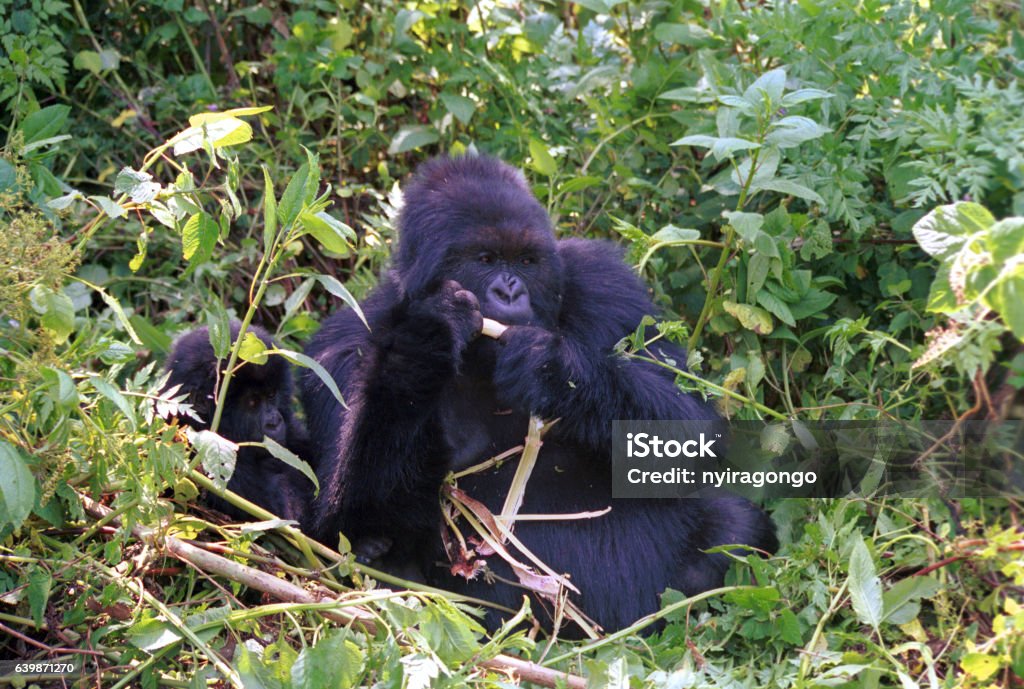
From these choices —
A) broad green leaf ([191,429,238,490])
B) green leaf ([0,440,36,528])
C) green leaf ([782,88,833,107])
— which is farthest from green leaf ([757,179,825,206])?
green leaf ([0,440,36,528])

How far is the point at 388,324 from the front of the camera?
3.62 meters

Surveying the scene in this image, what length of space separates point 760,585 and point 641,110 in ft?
7.01

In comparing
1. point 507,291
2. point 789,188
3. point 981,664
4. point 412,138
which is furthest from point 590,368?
point 412,138

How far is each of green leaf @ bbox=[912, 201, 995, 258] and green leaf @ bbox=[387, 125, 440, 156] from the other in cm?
287

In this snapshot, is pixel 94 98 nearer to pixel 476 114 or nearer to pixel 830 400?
pixel 476 114

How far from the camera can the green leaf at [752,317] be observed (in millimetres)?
3969

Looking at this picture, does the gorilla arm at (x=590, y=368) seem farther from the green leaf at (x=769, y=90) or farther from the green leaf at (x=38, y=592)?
the green leaf at (x=38, y=592)

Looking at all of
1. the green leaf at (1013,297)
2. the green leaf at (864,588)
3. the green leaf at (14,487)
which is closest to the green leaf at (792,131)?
the green leaf at (864,588)

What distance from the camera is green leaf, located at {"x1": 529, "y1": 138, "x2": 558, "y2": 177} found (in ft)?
14.2

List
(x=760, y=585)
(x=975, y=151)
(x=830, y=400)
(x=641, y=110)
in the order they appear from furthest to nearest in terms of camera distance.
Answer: (x=641, y=110)
(x=830, y=400)
(x=975, y=151)
(x=760, y=585)

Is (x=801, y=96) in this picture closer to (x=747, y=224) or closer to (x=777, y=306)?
(x=747, y=224)

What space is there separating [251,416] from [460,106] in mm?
1698

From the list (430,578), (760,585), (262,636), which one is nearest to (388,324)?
(430,578)

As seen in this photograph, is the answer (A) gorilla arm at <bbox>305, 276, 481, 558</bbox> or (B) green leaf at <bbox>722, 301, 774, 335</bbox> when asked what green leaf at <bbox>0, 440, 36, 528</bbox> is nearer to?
(A) gorilla arm at <bbox>305, 276, 481, 558</bbox>
